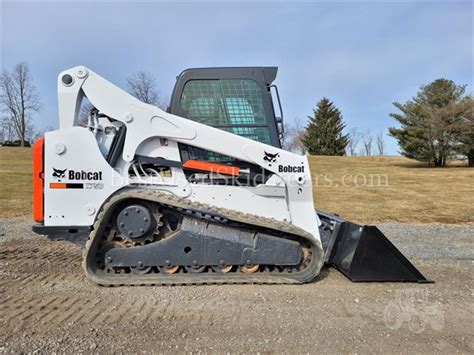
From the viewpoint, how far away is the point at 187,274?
13.4 feet

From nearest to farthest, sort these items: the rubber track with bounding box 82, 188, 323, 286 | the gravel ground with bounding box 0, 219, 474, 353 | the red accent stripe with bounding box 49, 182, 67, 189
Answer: the gravel ground with bounding box 0, 219, 474, 353 < the rubber track with bounding box 82, 188, 323, 286 < the red accent stripe with bounding box 49, 182, 67, 189

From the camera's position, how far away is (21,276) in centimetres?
430

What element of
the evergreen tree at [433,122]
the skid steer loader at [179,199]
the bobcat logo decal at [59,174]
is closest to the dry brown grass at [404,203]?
the skid steer loader at [179,199]

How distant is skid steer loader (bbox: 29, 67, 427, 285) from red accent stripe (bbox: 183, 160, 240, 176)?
13 millimetres

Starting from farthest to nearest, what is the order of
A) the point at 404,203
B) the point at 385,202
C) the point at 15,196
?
the point at 385,202 < the point at 404,203 < the point at 15,196

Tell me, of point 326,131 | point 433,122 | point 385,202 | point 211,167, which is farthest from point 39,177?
point 326,131

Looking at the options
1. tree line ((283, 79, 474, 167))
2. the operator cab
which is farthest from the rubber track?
tree line ((283, 79, 474, 167))

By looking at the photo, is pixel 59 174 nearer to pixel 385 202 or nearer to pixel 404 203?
pixel 385 202

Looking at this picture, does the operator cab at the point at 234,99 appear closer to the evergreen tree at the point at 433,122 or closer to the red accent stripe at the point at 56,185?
the red accent stripe at the point at 56,185

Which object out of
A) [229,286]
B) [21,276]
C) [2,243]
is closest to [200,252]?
[229,286]

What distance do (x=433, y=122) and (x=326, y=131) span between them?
16.9 m

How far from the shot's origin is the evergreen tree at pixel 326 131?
47.2m

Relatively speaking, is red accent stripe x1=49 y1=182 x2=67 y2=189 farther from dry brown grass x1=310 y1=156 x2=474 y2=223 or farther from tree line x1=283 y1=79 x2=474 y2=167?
tree line x1=283 y1=79 x2=474 y2=167

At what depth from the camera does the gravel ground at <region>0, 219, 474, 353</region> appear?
109 inches
